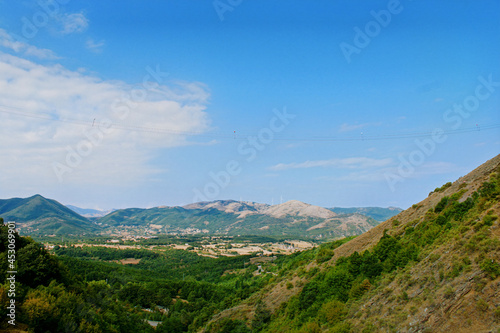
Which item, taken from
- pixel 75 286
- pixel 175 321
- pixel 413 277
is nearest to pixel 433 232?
pixel 413 277

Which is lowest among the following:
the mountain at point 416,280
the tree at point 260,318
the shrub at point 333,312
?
the tree at point 260,318

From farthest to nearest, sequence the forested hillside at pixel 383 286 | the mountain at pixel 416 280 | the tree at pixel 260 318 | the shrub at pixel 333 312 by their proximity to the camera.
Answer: the tree at pixel 260 318, the shrub at pixel 333 312, the forested hillside at pixel 383 286, the mountain at pixel 416 280

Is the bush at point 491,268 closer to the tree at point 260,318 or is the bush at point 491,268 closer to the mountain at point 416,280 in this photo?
the mountain at point 416,280

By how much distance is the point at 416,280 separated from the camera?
25703 mm

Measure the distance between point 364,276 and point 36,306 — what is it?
34.9 m

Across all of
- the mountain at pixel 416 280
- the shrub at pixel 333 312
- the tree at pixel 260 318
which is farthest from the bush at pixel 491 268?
the tree at pixel 260 318

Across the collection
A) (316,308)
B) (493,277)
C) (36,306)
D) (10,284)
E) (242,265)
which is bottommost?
(242,265)

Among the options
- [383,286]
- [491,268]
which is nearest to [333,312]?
[383,286]

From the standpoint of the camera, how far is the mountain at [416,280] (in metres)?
20.0

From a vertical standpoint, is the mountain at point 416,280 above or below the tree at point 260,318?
above

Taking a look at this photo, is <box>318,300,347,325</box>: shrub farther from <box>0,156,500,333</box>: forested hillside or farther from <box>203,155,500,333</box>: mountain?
<box>0,156,500,333</box>: forested hillside

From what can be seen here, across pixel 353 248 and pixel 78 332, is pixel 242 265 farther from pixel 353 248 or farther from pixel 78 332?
pixel 78 332

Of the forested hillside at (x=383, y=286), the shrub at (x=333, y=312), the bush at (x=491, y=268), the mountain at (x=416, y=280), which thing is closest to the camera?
the bush at (x=491, y=268)

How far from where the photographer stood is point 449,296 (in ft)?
68.7
